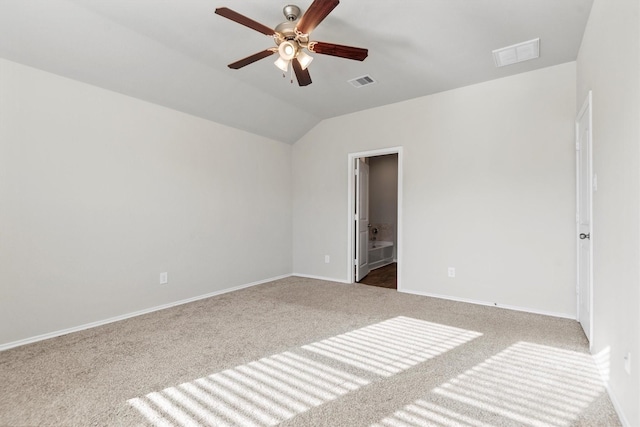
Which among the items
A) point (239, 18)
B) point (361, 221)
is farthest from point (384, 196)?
point (239, 18)

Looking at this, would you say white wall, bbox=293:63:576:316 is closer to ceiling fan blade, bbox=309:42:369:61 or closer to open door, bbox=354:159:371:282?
open door, bbox=354:159:371:282

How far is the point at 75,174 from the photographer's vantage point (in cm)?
289

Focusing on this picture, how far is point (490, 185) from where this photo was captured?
3656 mm

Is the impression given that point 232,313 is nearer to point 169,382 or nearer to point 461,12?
point 169,382

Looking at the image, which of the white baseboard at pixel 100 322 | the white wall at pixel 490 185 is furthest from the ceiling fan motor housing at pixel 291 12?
the white baseboard at pixel 100 322

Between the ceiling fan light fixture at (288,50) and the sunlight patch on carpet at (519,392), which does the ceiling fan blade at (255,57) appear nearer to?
the ceiling fan light fixture at (288,50)

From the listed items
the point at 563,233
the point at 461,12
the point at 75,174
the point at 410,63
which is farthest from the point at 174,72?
the point at 563,233

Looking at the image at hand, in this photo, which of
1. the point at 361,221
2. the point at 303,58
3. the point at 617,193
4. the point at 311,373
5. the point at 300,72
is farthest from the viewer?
the point at 361,221

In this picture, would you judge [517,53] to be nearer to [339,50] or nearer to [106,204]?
[339,50]

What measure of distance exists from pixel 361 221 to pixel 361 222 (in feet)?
0.05

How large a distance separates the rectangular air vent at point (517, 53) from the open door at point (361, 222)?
223 cm

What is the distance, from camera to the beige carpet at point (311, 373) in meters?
1.67

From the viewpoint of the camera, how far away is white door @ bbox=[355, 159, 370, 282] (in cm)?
486

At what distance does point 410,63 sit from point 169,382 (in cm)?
344
